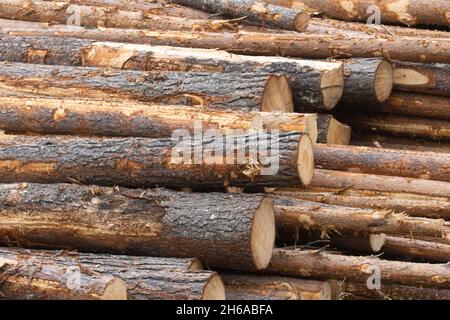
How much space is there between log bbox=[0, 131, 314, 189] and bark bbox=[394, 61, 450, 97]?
2393mm

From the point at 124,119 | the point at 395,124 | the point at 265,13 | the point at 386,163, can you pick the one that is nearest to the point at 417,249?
the point at 386,163

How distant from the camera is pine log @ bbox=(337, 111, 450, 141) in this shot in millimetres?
8250

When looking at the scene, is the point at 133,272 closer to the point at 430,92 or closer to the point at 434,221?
the point at 434,221

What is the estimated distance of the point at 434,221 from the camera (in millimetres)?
6047

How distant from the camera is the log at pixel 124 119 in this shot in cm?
653

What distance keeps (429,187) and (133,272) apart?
8.49 feet

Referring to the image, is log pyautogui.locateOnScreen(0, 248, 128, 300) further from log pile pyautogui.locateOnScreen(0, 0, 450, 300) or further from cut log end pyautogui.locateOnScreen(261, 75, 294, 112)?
cut log end pyautogui.locateOnScreen(261, 75, 294, 112)

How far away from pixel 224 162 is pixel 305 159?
1.72 feet

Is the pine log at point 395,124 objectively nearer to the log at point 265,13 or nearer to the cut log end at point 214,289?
the log at point 265,13

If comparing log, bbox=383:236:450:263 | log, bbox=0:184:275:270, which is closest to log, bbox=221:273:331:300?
log, bbox=0:184:275:270

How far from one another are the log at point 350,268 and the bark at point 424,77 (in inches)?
→ 99.9

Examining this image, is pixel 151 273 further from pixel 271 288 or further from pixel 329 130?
pixel 329 130

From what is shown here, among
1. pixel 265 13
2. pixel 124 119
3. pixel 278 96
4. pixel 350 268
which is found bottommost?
pixel 350 268

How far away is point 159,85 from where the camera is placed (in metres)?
7.12
